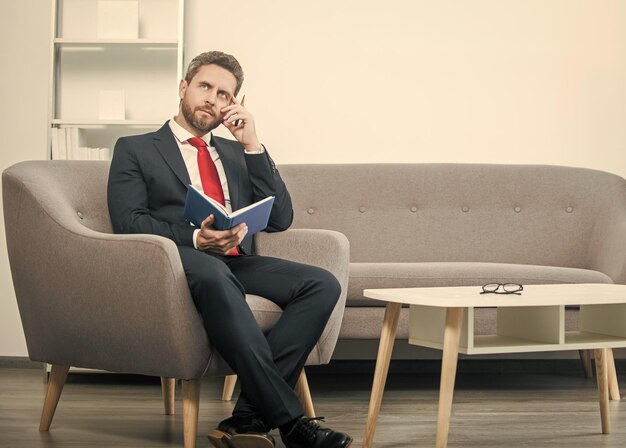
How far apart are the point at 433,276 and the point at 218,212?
1.25 metres

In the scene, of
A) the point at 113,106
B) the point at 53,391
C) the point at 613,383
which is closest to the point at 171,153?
the point at 53,391

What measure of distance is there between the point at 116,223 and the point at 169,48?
1.80m

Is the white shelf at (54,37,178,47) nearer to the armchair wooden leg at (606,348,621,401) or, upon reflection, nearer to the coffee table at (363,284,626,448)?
the coffee table at (363,284,626,448)

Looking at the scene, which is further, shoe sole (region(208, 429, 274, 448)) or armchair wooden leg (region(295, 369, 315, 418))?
armchair wooden leg (region(295, 369, 315, 418))

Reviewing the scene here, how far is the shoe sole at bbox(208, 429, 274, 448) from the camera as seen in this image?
2236 mm

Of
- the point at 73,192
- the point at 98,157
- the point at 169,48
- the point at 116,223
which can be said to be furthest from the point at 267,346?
the point at 169,48

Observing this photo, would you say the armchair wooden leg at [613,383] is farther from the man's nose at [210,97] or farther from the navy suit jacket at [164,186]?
the man's nose at [210,97]

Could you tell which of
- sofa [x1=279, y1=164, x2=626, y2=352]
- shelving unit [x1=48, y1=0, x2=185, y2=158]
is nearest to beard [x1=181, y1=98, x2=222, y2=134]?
sofa [x1=279, y1=164, x2=626, y2=352]

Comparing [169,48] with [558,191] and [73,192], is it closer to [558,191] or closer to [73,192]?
[73,192]

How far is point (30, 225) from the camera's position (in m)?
2.63

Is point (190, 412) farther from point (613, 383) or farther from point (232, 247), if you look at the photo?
point (613, 383)

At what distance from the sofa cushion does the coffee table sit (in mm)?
776

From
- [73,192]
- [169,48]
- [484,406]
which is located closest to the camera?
[73,192]

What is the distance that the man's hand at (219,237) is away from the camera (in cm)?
254
